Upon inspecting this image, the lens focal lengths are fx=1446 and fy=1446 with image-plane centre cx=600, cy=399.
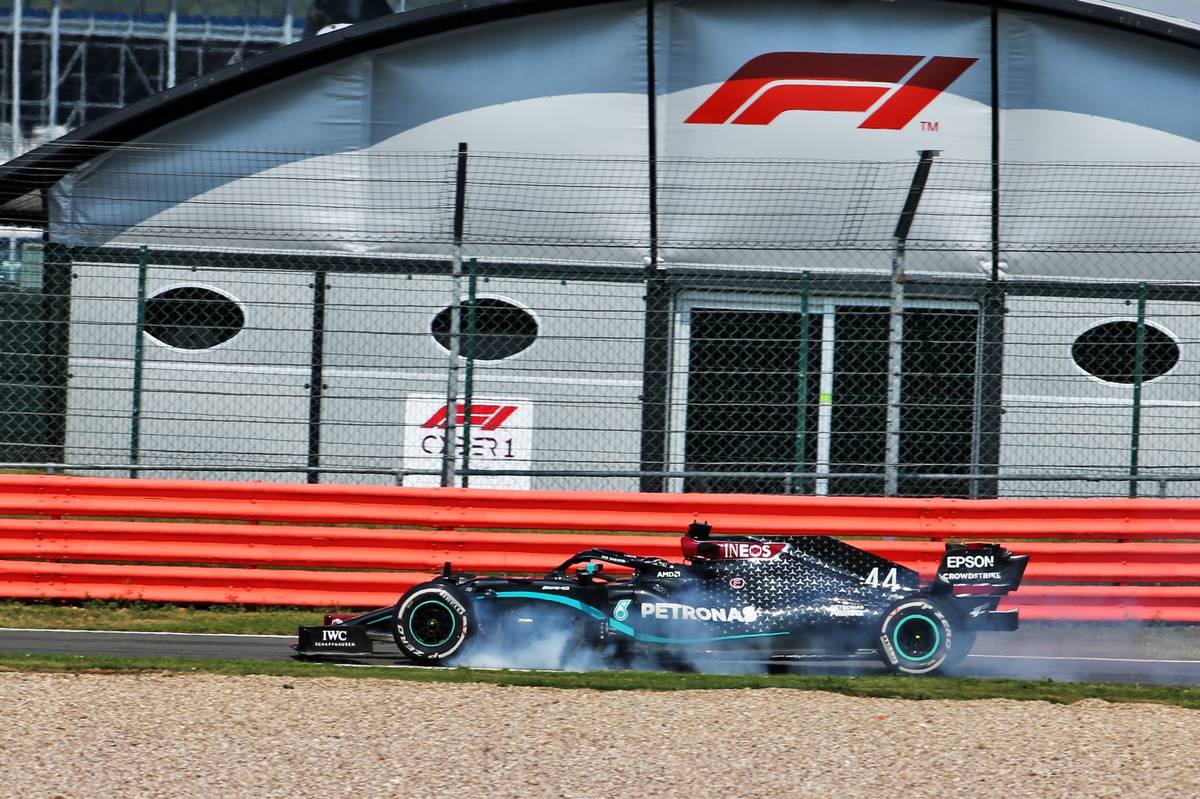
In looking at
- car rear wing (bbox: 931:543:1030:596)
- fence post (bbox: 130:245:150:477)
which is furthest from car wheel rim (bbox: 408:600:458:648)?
fence post (bbox: 130:245:150:477)

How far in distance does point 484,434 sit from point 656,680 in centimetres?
397

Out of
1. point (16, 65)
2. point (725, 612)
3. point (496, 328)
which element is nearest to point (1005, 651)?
point (725, 612)

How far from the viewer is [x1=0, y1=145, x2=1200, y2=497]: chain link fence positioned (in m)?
10.1

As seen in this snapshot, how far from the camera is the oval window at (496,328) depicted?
10977 millimetres

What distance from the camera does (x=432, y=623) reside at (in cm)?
738

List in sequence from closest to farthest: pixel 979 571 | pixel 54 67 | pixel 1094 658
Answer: pixel 979 571 < pixel 1094 658 < pixel 54 67

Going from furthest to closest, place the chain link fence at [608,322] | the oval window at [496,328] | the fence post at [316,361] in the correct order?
the oval window at [496,328]
the fence post at [316,361]
the chain link fence at [608,322]

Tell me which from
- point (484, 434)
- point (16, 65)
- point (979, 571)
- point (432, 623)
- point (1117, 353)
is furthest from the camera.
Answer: point (16, 65)

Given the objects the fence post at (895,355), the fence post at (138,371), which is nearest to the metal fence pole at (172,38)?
the fence post at (138,371)

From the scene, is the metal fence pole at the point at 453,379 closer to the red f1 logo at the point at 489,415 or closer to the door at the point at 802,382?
the red f1 logo at the point at 489,415

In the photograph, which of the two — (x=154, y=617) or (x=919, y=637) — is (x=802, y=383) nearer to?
(x=919, y=637)

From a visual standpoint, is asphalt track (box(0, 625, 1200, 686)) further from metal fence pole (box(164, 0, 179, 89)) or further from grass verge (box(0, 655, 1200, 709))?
metal fence pole (box(164, 0, 179, 89))

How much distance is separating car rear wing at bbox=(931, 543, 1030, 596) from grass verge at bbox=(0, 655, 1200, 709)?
0.47 metres

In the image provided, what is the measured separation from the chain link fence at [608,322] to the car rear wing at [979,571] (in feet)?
6.24
